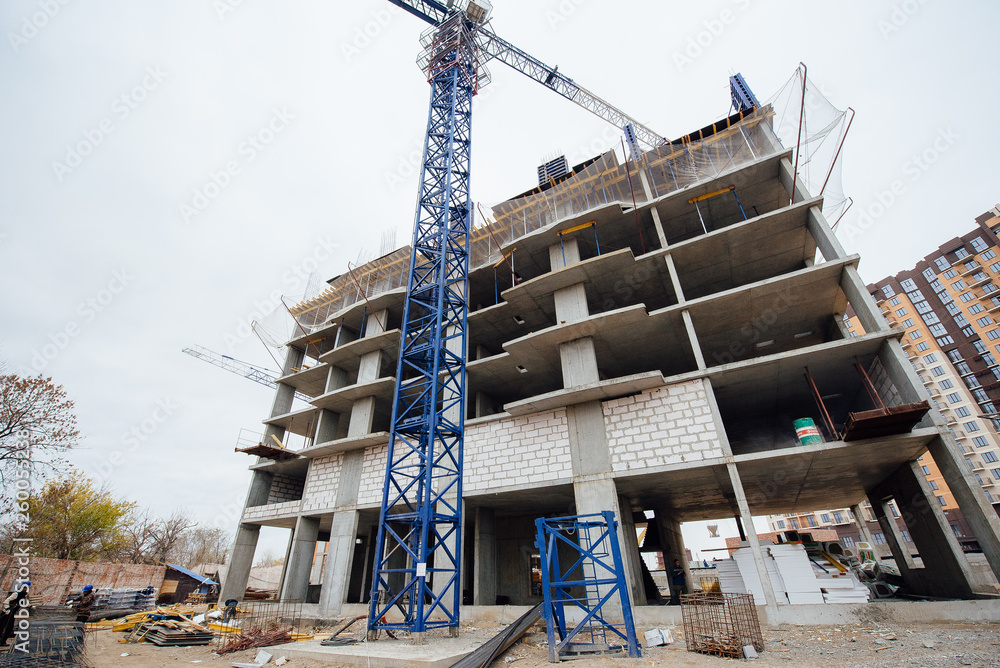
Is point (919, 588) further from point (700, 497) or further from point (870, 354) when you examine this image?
point (870, 354)

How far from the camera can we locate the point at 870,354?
1245cm

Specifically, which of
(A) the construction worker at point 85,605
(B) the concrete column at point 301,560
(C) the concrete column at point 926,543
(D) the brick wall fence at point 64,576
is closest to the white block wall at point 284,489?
→ (B) the concrete column at point 301,560

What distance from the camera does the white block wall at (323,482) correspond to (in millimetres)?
18234

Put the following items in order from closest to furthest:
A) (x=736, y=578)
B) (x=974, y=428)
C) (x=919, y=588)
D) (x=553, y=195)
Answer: (x=736, y=578)
(x=919, y=588)
(x=553, y=195)
(x=974, y=428)

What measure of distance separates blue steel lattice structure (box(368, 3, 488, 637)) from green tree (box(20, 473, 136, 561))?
20804 mm

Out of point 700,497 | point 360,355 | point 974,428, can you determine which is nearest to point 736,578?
point 700,497

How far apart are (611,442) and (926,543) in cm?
900

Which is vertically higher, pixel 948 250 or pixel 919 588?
pixel 948 250

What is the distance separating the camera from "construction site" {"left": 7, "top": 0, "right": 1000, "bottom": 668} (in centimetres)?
950

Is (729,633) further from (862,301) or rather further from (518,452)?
(862,301)

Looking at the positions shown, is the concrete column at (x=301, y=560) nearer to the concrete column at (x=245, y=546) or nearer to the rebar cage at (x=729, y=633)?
the concrete column at (x=245, y=546)

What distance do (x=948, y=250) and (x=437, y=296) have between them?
7150 cm

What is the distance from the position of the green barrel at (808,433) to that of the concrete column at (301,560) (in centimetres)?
1808

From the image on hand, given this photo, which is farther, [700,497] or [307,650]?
[700,497]
